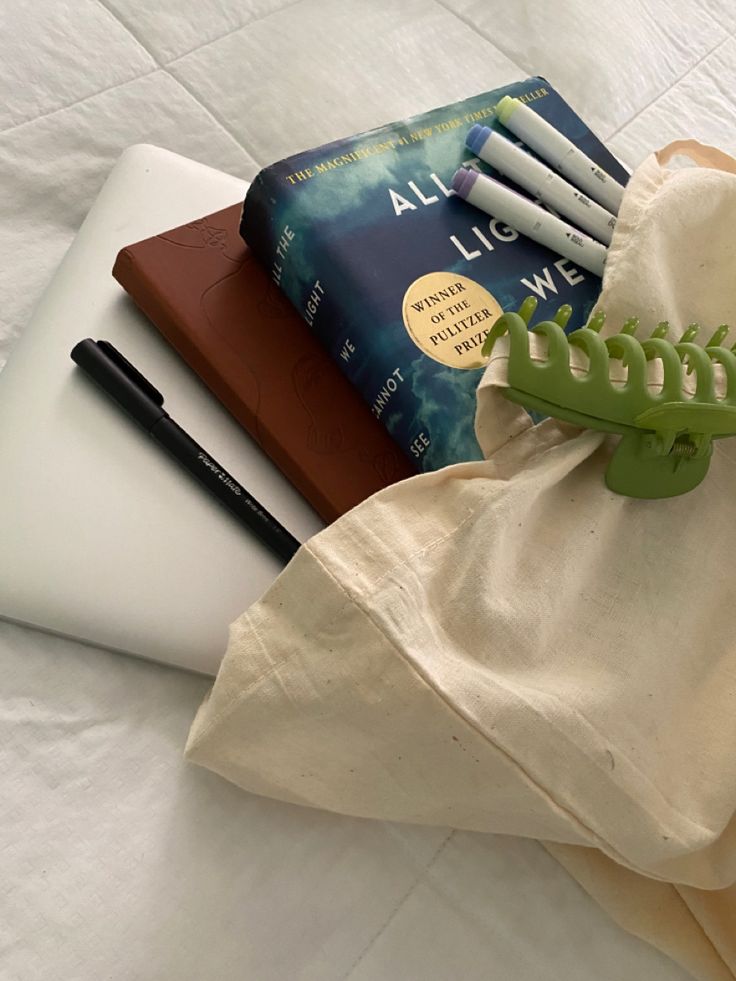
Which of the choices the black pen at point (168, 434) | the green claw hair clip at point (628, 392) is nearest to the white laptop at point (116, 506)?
the black pen at point (168, 434)

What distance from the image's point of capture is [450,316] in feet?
1.24

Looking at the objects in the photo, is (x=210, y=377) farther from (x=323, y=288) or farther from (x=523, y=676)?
(x=523, y=676)

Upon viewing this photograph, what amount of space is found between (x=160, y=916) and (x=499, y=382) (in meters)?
0.21

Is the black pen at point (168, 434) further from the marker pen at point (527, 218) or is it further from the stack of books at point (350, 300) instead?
the marker pen at point (527, 218)

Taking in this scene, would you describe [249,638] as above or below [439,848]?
above

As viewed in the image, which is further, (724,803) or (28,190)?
(28,190)

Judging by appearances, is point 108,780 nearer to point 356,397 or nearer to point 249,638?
point 249,638

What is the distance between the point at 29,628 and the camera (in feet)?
1.12

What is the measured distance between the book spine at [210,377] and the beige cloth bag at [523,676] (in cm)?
6

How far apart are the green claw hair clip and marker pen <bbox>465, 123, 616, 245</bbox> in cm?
11

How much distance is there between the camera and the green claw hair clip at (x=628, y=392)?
31 cm

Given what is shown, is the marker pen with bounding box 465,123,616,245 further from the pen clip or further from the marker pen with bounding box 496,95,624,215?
the pen clip

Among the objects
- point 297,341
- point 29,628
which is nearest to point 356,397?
point 297,341

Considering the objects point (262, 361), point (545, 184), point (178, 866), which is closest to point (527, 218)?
point (545, 184)
